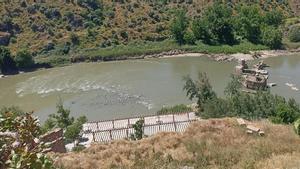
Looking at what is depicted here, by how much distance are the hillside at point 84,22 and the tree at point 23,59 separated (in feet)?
15.0

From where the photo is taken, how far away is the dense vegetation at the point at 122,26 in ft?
242

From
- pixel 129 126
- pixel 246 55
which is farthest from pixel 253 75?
pixel 129 126

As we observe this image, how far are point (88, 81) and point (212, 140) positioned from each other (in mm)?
41517

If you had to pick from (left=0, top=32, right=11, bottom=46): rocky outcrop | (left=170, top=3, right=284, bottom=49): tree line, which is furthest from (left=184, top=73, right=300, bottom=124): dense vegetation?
(left=0, top=32, right=11, bottom=46): rocky outcrop

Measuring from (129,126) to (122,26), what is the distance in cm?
4187

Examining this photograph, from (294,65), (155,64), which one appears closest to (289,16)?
(294,65)

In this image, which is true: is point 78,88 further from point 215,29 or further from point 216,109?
point 215,29

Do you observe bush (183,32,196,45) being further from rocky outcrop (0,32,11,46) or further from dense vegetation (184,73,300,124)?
dense vegetation (184,73,300,124)

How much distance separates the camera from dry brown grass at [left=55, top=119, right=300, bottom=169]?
16.9 metres

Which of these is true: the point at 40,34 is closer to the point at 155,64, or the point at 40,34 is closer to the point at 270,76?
the point at 155,64

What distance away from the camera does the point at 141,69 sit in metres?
65.4

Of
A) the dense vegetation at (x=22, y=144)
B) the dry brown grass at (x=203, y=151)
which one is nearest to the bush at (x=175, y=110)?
the dry brown grass at (x=203, y=151)

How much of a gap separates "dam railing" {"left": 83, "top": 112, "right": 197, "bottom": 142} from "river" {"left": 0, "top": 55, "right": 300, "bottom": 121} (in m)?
4.53

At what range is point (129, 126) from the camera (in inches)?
1537
